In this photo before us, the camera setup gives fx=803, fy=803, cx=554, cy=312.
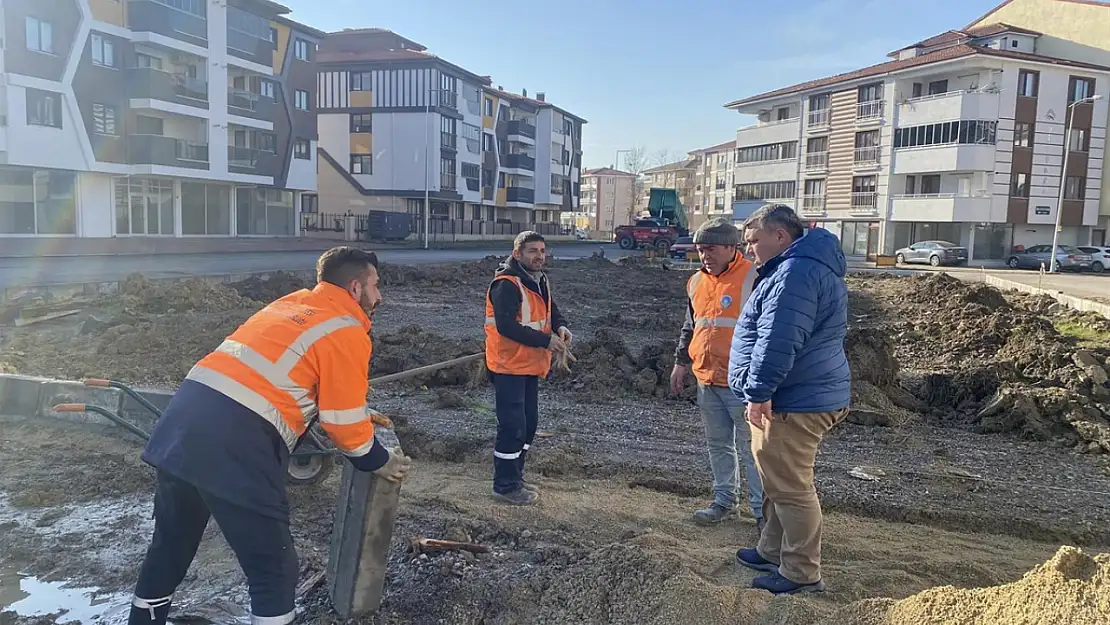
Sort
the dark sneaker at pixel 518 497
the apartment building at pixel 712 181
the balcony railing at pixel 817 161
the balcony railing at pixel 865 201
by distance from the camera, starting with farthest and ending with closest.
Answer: the apartment building at pixel 712 181
the balcony railing at pixel 817 161
the balcony railing at pixel 865 201
the dark sneaker at pixel 518 497

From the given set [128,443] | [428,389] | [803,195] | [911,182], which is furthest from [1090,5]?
[128,443]

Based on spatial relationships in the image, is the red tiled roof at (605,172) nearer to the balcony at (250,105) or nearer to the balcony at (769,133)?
→ the balcony at (769,133)

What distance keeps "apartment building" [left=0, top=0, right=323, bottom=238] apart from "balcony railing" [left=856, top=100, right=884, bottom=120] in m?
33.3

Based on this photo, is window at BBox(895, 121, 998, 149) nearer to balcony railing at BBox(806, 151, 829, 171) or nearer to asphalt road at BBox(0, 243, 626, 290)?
balcony railing at BBox(806, 151, 829, 171)

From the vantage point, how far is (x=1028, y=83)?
44.0 meters

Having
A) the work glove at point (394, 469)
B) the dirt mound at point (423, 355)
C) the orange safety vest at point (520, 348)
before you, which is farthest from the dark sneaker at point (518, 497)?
the dirt mound at point (423, 355)

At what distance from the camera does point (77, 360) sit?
9172 mm

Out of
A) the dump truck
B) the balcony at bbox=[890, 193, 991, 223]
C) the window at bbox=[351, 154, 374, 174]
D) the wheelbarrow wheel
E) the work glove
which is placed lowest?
the wheelbarrow wheel

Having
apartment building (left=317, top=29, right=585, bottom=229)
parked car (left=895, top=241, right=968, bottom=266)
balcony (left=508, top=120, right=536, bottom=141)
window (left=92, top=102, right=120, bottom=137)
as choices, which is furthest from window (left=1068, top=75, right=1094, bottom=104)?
window (left=92, top=102, right=120, bottom=137)

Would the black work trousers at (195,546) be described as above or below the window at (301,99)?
below

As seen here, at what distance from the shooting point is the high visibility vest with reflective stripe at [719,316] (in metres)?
4.58

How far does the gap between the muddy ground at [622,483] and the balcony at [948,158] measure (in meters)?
36.2

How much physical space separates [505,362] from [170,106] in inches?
1437

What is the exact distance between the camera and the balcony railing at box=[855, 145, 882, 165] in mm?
49125
